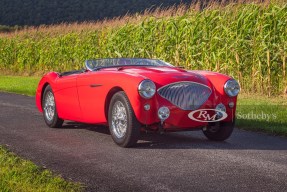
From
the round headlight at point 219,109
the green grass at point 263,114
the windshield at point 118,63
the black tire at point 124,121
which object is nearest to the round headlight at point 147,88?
the black tire at point 124,121

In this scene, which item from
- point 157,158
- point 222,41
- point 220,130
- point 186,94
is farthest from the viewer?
point 222,41

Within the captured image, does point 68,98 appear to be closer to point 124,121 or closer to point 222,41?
point 124,121

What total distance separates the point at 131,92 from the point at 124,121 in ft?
1.49

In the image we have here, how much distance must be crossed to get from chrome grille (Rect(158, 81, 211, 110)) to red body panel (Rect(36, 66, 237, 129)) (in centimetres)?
6

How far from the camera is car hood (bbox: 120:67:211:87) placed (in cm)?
785

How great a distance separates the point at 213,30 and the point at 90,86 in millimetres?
8258

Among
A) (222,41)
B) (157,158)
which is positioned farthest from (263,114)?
(222,41)

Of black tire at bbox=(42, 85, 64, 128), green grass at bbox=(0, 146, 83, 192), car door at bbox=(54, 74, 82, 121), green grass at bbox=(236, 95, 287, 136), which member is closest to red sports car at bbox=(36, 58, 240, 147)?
car door at bbox=(54, 74, 82, 121)

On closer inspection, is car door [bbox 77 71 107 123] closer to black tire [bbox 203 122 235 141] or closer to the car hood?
the car hood

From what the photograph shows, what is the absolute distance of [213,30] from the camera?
53.4 ft

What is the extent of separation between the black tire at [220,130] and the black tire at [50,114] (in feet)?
8.58

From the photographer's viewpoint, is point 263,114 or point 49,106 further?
point 263,114

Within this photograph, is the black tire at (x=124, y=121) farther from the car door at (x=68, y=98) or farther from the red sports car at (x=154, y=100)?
the car door at (x=68, y=98)

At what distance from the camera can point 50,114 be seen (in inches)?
397
